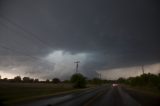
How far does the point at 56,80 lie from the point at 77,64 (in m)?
87.4

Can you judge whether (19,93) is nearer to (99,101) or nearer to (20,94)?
(20,94)

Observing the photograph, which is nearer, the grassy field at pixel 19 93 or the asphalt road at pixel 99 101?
the asphalt road at pixel 99 101

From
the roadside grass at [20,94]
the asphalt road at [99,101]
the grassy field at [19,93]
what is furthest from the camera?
the grassy field at [19,93]

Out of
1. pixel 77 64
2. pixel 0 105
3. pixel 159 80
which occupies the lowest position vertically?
pixel 0 105

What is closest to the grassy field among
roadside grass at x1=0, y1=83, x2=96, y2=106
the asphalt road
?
roadside grass at x1=0, y1=83, x2=96, y2=106

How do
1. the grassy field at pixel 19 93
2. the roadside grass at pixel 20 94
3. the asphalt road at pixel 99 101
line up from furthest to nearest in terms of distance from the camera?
the grassy field at pixel 19 93 < the roadside grass at pixel 20 94 < the asphalt road at pixel 99 101

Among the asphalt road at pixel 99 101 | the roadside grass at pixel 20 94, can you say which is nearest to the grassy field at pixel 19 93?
the roadside grass at pixel 20 94

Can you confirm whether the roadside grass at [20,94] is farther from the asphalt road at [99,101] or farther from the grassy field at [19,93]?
the asphalt road at [99,101]

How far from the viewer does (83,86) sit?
300ft

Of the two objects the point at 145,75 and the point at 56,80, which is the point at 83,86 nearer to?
the point at 145,75

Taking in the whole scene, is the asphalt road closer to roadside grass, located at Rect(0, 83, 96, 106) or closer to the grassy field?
roadside grass, located at Rect(0, 83, 96, 106)

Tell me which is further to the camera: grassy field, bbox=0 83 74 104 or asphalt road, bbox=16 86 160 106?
grassy field, bbox=0 83 74 104

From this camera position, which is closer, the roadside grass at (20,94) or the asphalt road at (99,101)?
the asphalt road at (99,101)

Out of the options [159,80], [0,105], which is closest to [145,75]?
[159,80]
